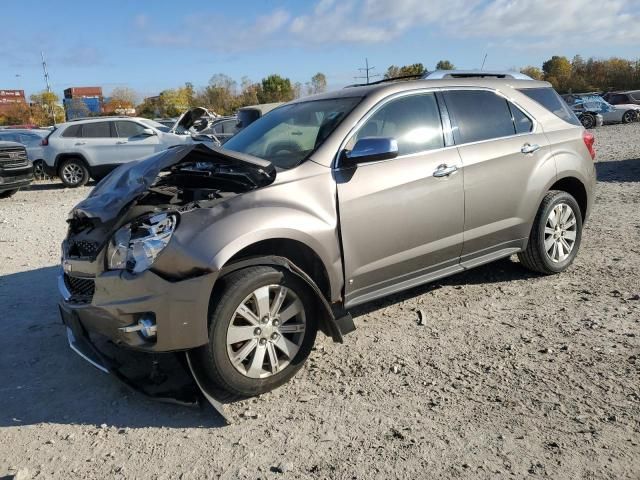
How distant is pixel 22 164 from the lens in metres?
12.6

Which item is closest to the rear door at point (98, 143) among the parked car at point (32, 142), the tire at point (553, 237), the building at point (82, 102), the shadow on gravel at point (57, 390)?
the parked car at point (32, 142)

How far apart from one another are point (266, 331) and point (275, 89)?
80327 mm

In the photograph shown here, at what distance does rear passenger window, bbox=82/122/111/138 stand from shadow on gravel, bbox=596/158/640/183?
12.2 metres

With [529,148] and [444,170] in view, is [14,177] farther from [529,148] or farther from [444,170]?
[529,148]

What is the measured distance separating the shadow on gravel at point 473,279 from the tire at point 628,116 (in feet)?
93.1

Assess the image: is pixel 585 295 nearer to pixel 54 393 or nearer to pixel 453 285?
pixel 453 285

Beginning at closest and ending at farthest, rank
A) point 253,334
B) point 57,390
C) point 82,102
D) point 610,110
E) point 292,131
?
point 253,334 < point 57,390 < point 292,131 < point 610,110 < point 82,102

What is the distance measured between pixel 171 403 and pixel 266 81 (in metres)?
82.2

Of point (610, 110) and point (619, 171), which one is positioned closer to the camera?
point (619, 171)

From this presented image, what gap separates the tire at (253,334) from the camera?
3.16 meters

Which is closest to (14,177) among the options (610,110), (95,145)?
(95,145)

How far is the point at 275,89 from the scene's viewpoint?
80188 mm

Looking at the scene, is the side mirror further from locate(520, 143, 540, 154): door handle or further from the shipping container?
the shipping container

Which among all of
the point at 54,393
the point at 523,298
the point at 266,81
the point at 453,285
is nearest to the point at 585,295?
the point at 523,298
